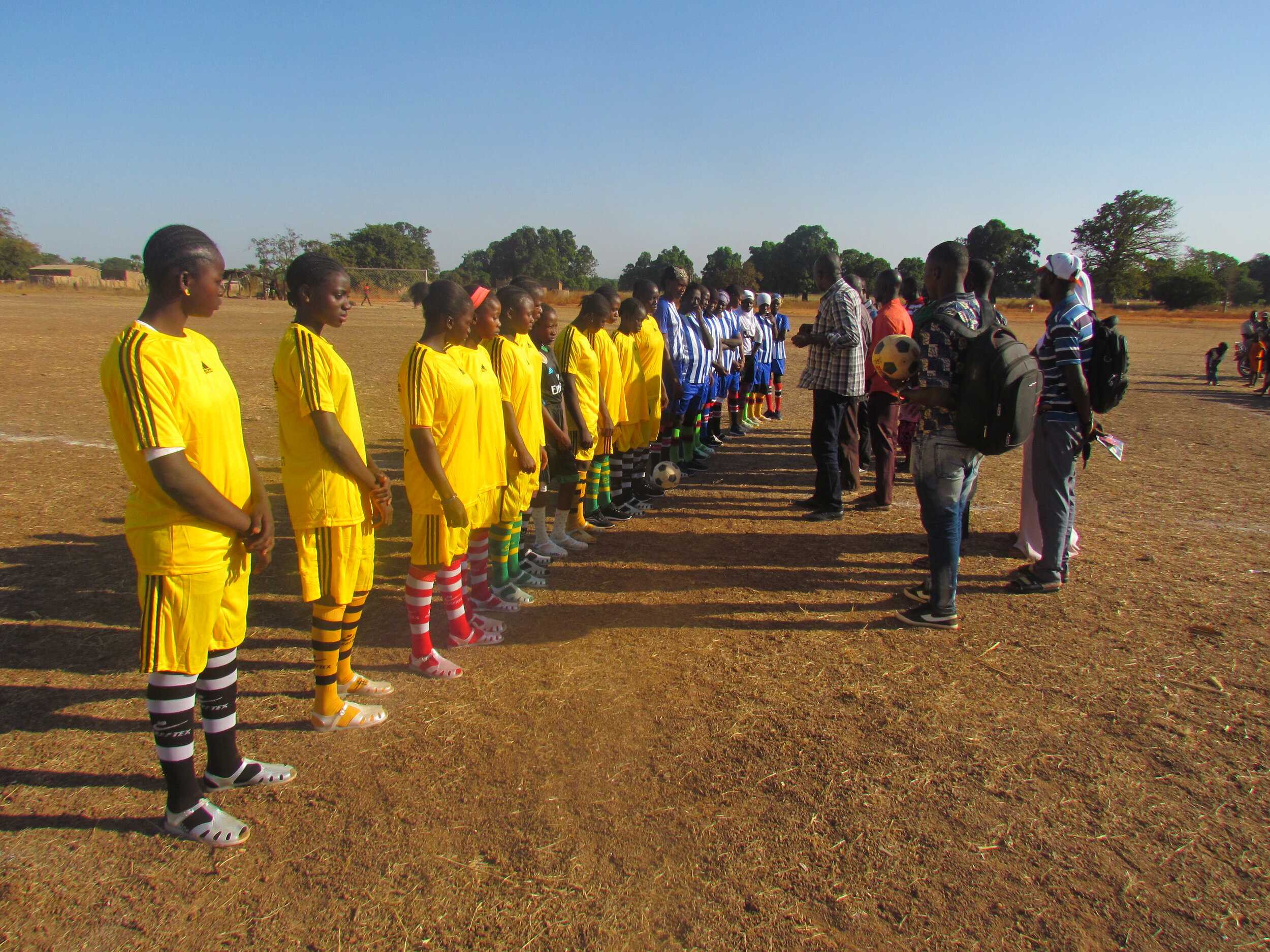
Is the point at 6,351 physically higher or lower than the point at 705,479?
higher

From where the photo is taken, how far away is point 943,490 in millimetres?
4289

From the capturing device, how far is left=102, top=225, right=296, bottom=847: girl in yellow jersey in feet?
7.72

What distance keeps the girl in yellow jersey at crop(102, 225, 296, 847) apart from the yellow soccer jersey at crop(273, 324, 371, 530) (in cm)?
32

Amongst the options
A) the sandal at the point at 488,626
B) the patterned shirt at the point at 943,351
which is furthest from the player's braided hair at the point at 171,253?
the patterned shirt at the point at 943,351

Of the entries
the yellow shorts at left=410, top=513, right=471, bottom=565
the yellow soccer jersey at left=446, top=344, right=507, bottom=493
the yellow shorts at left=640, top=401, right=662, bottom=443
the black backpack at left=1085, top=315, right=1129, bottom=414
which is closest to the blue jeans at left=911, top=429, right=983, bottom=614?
the black backpack at left=1085, top=315, right=1129, bottom=414

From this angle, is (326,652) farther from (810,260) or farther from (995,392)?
(810,260)

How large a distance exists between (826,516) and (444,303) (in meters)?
4.44

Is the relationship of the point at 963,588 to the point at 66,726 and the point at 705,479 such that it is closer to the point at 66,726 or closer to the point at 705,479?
the point at 705,479

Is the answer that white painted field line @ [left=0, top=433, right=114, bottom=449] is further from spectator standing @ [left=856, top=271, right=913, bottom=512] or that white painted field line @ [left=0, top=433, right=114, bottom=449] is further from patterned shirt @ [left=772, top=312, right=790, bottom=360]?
patterned shirt @ [left=772, top=312, right=790, bottom=360]

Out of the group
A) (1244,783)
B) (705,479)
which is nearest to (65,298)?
(705,479)

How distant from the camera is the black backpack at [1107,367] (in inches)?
187

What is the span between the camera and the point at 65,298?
3938cm

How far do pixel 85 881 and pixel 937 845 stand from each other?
121 inches

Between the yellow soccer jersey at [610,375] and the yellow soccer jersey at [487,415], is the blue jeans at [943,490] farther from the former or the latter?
the yellow soccer jersey at [610,375]
